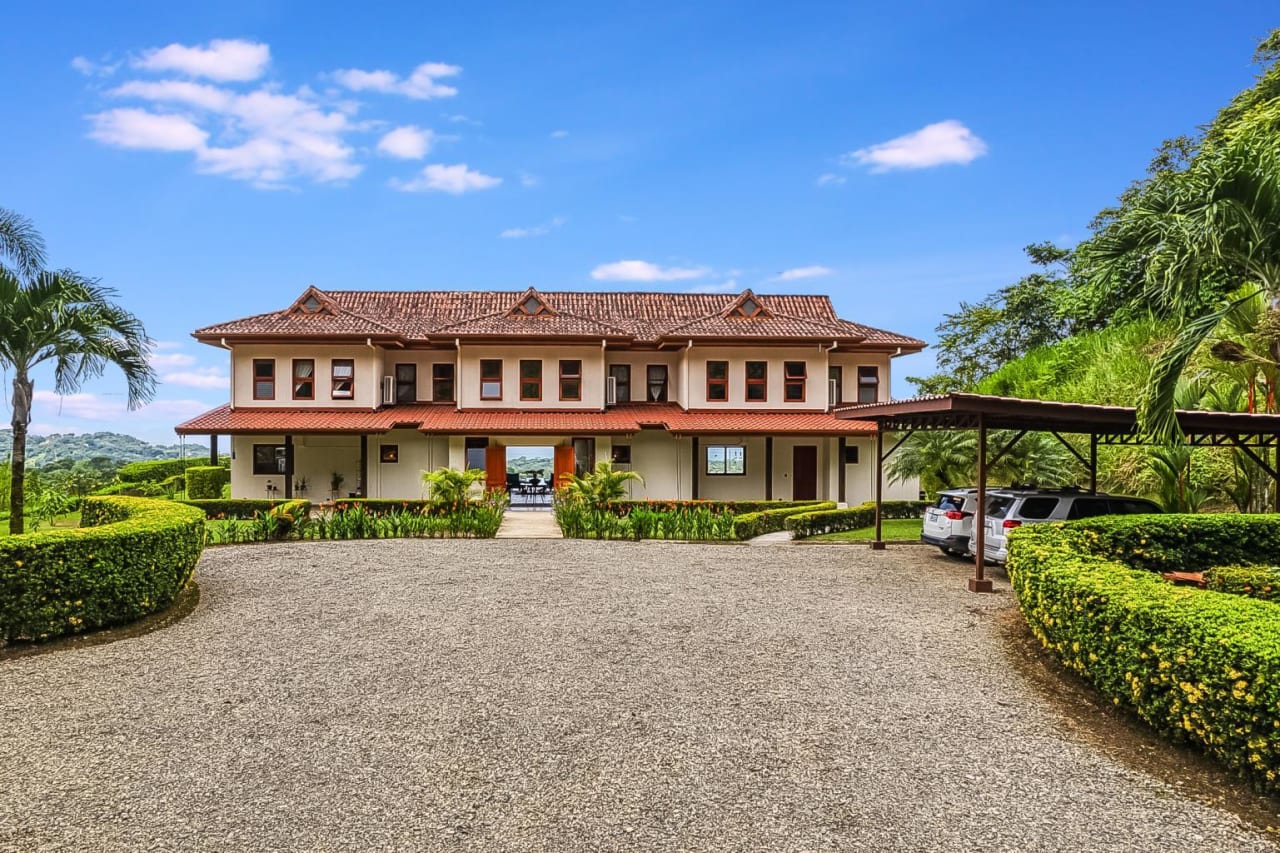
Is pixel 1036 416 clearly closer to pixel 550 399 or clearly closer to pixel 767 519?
pixel 767 519

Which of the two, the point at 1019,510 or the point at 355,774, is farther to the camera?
the point at 1019,510

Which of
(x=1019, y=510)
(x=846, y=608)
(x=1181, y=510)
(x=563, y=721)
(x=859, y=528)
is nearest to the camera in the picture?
(x=563, y=721)

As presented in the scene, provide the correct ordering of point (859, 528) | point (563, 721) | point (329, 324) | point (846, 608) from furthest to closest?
point (329, 324) → point (859, 528) → point (846, 608) → point (563, 721)

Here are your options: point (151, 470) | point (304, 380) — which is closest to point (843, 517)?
point (304, 380)

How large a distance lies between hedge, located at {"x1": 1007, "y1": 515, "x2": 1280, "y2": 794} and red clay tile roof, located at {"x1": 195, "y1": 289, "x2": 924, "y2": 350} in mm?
17559

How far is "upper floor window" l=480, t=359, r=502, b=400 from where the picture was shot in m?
25.9

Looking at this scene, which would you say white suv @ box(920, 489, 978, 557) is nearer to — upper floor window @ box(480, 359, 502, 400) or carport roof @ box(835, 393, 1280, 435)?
carport roof @ box(835, 393, 1280, 435)

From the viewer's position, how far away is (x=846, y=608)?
9961 millimetres

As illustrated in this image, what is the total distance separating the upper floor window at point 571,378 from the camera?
26.0 meters

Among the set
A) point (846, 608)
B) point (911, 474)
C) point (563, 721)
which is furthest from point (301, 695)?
A: point (911, 474)

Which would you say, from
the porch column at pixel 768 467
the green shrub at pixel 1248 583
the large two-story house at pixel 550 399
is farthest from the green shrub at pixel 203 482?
the green shrub at pixel 1248 583

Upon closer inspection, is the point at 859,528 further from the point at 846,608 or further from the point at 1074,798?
the point at 1074,798

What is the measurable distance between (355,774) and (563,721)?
1537mm

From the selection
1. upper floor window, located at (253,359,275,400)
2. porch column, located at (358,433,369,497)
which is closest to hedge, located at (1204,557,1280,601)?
porch column, located at (358,433,369,497)
